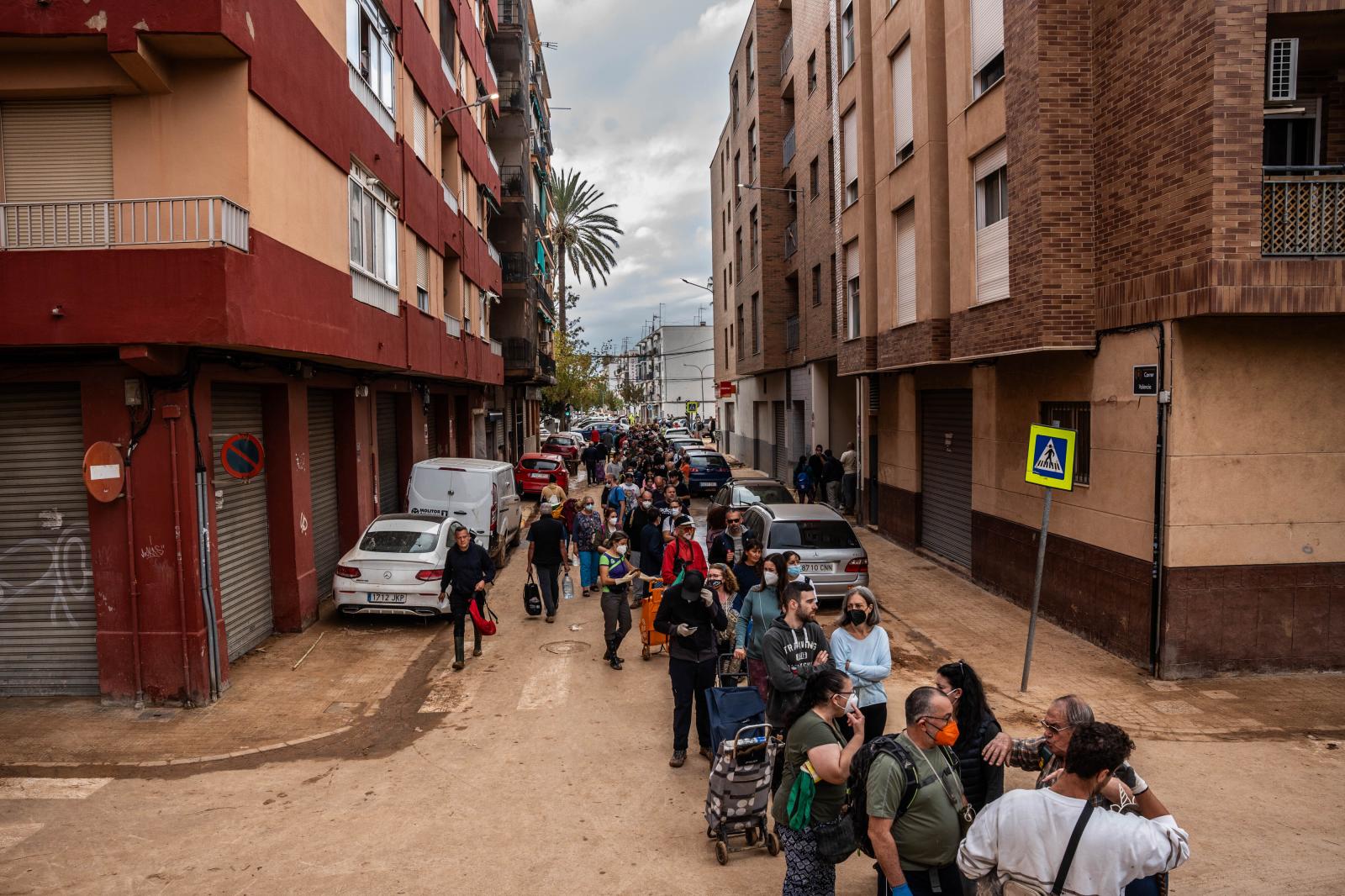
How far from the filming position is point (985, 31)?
1402 centimetres

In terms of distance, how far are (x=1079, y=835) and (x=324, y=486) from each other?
1397cm

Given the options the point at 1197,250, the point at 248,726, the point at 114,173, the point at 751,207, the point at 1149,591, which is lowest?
the point at 248,726

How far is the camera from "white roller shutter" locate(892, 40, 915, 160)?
688 inches

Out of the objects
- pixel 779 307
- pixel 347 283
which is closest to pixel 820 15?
pixel 779 307

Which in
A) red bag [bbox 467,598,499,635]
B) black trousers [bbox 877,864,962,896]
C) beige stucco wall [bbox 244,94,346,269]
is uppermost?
beige stucco wall [bbox 244,94,346,269]

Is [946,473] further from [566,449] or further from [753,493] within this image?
[566,449]

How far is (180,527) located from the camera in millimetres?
9172

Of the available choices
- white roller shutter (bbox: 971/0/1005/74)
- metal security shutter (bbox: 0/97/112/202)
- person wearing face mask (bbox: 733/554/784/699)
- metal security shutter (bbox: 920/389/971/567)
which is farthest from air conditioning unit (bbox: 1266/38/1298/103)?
metal security shutter (bbox: 0/97/112/202)

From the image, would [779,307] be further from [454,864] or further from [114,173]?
[454,864]

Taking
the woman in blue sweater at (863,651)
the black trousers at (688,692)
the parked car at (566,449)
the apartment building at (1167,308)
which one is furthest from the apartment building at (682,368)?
the woman in blue sweater at (863,651)

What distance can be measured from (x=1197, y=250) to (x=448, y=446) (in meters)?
20.5

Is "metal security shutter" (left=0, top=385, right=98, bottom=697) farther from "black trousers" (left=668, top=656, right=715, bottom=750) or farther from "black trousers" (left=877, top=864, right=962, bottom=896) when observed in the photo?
"black trousers" (left=877, top=864, right=962, bottom=896)

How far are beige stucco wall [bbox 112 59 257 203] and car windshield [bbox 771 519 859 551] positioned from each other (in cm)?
841

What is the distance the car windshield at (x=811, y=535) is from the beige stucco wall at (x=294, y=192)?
742cm
